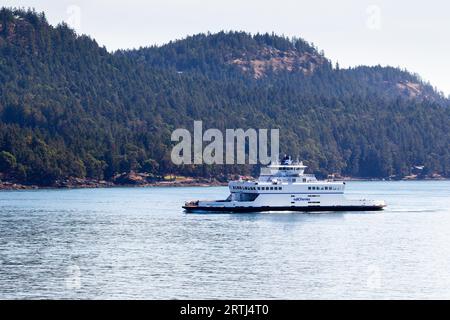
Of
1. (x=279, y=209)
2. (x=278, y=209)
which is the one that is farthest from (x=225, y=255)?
(x=279, y=209)

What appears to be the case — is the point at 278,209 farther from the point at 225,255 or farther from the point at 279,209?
the point at 225,255

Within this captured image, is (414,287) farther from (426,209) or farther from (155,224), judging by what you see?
(426,209)

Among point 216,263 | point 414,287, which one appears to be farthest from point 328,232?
point 414,287

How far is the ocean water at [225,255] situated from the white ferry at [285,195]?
187 centimetres

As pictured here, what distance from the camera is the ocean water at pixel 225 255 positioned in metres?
66.8

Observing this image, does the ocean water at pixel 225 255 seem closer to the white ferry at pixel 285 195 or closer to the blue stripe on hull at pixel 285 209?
the blue stripe on hull at pixel 285 209

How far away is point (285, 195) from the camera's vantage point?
13250 cm

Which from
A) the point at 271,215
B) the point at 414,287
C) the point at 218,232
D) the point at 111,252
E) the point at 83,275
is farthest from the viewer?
the point at 271,215

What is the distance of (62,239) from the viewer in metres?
99.0

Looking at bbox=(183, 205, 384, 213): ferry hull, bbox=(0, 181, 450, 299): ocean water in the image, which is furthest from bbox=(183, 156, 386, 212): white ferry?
bbox=(0, 181, 450, 299): ocean water

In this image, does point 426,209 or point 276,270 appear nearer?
point 276,270

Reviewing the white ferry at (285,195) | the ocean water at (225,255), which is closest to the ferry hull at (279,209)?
the white ferry at (285,195)
